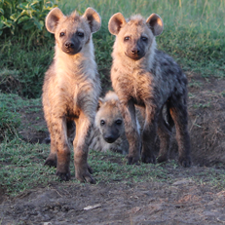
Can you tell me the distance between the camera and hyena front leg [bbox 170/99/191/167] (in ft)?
15.8

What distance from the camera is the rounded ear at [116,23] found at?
14.8ft

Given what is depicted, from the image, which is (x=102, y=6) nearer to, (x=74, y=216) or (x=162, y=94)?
(x=162, y=94)

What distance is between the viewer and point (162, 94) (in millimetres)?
4531

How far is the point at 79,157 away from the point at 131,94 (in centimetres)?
125

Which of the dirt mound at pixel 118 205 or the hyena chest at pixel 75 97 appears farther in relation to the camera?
the hyena chest at pixel 75 97

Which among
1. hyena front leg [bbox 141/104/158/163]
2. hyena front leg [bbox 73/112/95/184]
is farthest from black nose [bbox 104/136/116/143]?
hyena front leg [bbox 73/112/95/184]

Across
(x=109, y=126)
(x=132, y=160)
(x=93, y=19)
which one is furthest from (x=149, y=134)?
(x=93, y=19)

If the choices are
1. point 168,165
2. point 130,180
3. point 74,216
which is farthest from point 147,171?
point 74,216

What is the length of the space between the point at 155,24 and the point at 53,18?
1.28 meters

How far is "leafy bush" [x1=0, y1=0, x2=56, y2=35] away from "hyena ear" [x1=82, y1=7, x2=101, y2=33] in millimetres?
2529

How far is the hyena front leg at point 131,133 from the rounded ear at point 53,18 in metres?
1.18

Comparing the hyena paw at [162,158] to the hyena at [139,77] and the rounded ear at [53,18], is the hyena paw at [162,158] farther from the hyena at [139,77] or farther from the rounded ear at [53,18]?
the rounded ear at [53,18]

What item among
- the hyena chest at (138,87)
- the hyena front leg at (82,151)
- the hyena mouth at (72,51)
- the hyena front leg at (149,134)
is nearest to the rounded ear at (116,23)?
the hyena chest at (138,87)

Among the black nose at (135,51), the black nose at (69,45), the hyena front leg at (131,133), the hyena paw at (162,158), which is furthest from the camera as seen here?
the hyena paw at (162,158)
